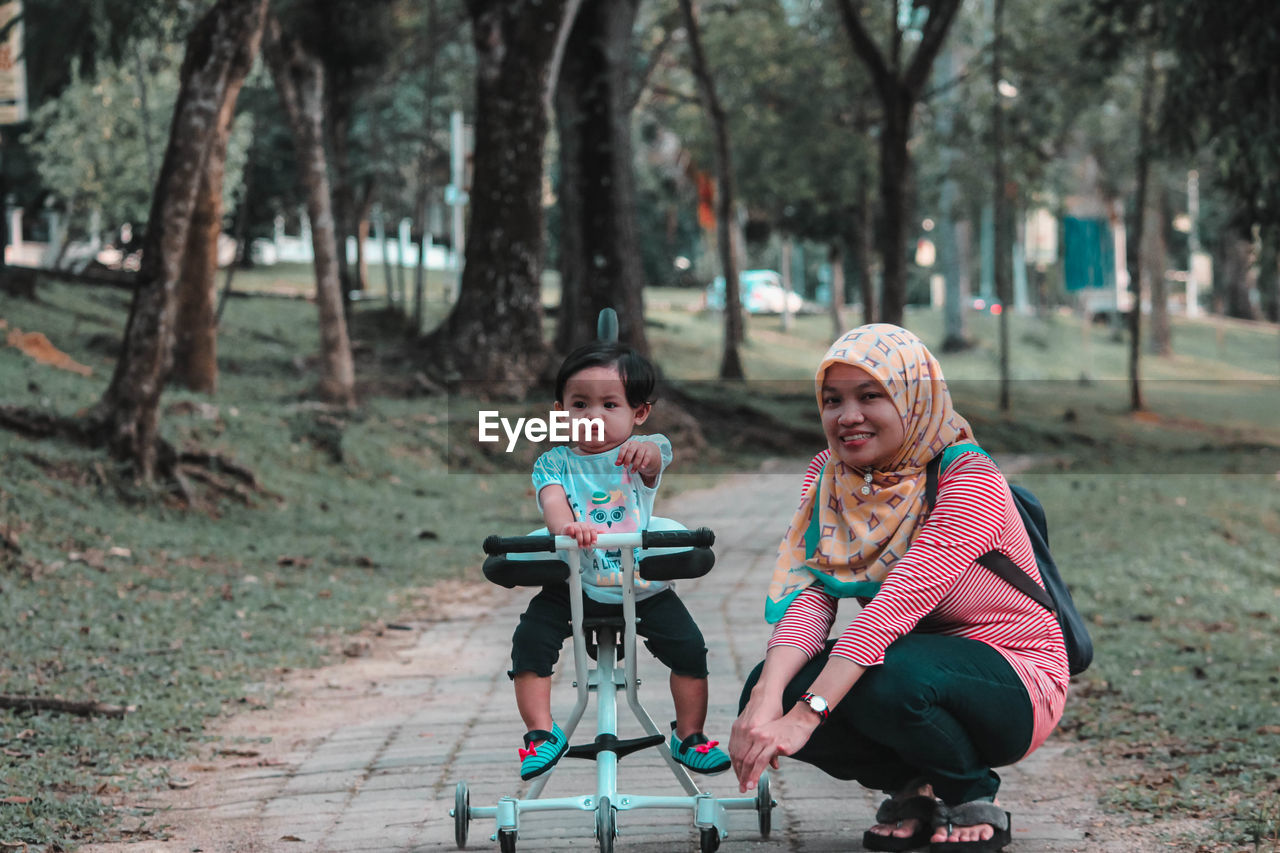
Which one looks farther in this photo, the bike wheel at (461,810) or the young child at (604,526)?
the bike wheel at (461,810)

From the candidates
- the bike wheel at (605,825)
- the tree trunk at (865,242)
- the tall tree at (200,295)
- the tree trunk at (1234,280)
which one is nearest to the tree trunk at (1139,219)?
the tree trunk at (865,242)

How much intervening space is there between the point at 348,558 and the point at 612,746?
6818 mm

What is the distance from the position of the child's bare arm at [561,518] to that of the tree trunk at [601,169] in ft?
48.9

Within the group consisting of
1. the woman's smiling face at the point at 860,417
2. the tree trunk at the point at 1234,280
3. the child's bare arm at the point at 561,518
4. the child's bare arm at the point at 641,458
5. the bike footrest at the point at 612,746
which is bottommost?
the bike footrest at the point at 612,746

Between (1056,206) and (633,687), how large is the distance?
4605 cm

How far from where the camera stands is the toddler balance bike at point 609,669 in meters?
3.94

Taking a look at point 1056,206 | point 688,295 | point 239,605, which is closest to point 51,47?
point 239,605

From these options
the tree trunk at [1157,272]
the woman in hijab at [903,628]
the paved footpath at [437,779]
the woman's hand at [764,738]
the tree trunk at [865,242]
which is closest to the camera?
the woman's hand at [764,738]

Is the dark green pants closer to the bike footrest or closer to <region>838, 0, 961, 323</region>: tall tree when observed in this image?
the bike footrest

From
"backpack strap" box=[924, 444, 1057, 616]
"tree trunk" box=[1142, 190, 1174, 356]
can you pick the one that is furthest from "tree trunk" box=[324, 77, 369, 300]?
"backpack strap" box=[924, 444, 1057, 616]

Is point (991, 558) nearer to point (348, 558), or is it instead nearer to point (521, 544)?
point (521, 544)

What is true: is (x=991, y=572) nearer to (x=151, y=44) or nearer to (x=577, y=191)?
(x=577, y=191)

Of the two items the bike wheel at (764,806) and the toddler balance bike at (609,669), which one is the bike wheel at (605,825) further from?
the bike wheel at (764,806)

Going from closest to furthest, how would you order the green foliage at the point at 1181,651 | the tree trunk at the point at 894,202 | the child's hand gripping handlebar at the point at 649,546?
the child's hand gripping handlebar at the point at 649,546 → the green foliage at the point at 1181,651 → the tree trunk at the point at 894,202
